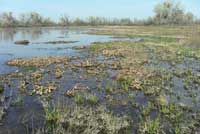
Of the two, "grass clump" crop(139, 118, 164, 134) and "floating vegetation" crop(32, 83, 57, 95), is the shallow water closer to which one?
"floating vegetation" crop(32, 83, 57, 95)

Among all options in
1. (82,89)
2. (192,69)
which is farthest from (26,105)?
(192,69)

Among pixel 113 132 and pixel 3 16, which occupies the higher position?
pixel 3 16

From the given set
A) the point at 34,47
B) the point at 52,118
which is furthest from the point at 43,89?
the point at 34,47

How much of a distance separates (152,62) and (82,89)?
10345mm

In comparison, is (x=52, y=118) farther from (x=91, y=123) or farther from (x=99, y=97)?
(x=99, y=97)

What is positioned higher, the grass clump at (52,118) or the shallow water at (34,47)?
the shallow water at (34,47)

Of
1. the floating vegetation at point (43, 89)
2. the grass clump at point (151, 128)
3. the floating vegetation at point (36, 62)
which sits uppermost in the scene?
the floating vegetation at point (36, 62)

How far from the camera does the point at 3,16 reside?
9944cm

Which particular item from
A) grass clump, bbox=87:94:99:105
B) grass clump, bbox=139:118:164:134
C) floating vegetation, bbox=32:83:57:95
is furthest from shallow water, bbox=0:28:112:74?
grass clump, bbox=139:118:164:134

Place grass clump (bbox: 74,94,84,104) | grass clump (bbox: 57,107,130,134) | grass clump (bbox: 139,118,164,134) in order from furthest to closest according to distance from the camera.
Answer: grass clump (bbox: 74,94,84,104) → grass clump (bbox: 139,118,164,134) → grass clump (bbox: 57,107,130,134)

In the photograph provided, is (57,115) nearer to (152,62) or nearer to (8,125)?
(8,125)

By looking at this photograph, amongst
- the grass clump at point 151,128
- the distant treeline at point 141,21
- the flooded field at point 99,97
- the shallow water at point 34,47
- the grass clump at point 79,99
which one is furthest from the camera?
the distant treeline at point 141,21

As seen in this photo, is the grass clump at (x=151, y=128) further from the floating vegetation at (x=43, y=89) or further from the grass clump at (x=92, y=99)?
the floating vegetation at (x=43, y=89)

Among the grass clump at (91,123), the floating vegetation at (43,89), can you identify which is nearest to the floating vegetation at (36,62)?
the floating vegetation at (43,89)
